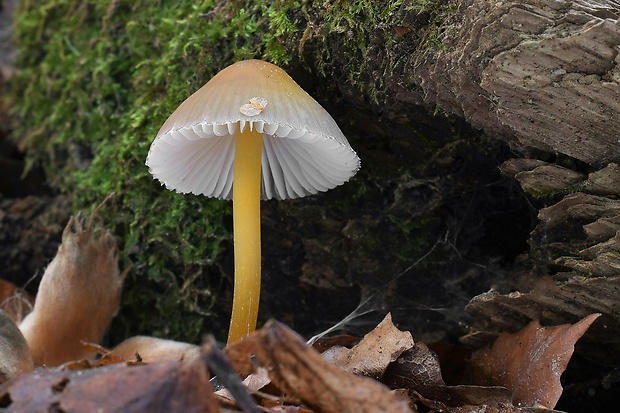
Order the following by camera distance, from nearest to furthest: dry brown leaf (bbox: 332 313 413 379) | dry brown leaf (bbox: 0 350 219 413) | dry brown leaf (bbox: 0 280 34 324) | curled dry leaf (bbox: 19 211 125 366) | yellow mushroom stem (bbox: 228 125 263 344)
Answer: dry brown leaf (bbox: 0 350 219 413) → dry brown leaf (bbox: 332 313 413 379) → yellow mushroom stem (bbox: 228 125 263 344) → curled dry leaf (bbox: 19 211 125 366) → dry brown leaf (bbox: 0 280 34 324)

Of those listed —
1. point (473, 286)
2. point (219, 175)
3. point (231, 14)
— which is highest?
point (231, 14)

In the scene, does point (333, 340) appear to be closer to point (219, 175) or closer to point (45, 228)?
point (219, 175)

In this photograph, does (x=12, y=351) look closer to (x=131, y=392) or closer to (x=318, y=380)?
(x=131, y=392)

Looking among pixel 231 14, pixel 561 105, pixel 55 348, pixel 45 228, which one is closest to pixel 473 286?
pixel 561 105

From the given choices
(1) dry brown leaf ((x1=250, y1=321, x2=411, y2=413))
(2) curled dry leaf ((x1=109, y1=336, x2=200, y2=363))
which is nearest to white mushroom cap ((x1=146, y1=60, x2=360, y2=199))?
(2) curled dry leaf ((x1=109, y1=336, x2=200, y2=363))

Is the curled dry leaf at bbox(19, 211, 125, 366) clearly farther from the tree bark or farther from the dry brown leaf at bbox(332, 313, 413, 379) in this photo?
the tree bark

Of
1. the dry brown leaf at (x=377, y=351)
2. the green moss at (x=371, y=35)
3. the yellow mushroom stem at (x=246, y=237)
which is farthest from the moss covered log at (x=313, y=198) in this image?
the dry brown leaf at (x=377, y=351)

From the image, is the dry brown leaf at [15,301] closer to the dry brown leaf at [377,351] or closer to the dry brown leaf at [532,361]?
the dry brown leaf at [377,351]

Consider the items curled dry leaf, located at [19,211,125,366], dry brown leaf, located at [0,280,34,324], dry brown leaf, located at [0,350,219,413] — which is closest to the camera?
dry brown leaf, located at [0,350,219,413]
